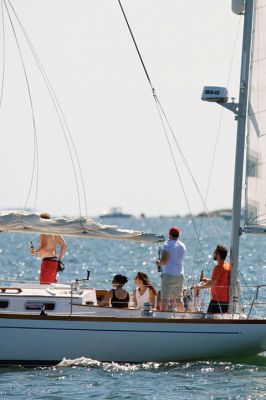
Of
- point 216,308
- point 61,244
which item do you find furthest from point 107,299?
point 216,308

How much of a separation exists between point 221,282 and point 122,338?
6.70 feet

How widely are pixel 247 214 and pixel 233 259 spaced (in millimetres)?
827

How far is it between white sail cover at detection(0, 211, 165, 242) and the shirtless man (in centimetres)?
73

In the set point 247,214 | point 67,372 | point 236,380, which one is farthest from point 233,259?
point 67,372

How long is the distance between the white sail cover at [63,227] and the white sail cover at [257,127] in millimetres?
1726

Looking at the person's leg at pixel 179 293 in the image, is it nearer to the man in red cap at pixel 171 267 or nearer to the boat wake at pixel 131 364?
the man in red cap at pixel 171 267

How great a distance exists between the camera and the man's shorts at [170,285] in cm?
1855

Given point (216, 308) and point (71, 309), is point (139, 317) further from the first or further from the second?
point (216, 308)

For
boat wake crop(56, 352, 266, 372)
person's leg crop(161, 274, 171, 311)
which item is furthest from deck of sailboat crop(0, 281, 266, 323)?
boat wake crop(56, 352, 266, 372)

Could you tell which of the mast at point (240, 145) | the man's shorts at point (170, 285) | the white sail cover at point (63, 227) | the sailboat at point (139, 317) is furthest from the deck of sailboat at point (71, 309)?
the white sail cover at point (63, 227)

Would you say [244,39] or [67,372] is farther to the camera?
[244,39]

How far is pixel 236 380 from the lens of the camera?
1762cm

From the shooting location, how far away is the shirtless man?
19.5 metres

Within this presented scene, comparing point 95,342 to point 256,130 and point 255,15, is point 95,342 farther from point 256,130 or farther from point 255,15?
point 255,15
